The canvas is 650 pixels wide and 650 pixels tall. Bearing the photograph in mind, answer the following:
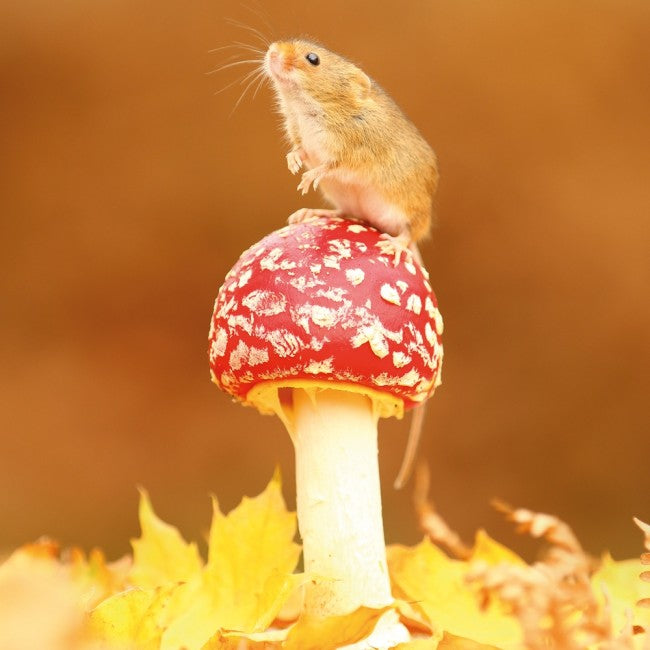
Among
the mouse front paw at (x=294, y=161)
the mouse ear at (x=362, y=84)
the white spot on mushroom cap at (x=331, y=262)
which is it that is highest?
the mouse ear at (x=362, y=84)

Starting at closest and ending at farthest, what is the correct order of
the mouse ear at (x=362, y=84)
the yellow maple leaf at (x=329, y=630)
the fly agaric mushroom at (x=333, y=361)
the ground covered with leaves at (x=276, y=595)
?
the ground covered with leaves at (x=276, y=595), the yellow maple leaf at (x=329, y=630), the fly agaric mushroom at (x=333, y=361), the mouse ear at (x=362, y=84)

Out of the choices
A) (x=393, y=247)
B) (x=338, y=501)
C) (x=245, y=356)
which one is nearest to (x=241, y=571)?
(x=338, y=501)

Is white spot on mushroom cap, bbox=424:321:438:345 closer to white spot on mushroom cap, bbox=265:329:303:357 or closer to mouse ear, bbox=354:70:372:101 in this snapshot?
white spot on mushroom cap, bbox=265:329:303:357

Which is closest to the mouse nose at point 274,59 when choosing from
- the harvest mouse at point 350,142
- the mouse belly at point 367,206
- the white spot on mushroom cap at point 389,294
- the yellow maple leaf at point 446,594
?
the harvest mouse at point 350,142

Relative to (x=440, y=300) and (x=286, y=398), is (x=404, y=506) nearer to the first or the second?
(x=440, y=300)

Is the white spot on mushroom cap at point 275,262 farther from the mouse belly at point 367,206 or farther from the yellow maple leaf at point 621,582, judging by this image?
the yellow maple leaf at point 621,582

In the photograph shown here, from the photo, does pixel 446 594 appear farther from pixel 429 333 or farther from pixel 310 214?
pixel 310 214
